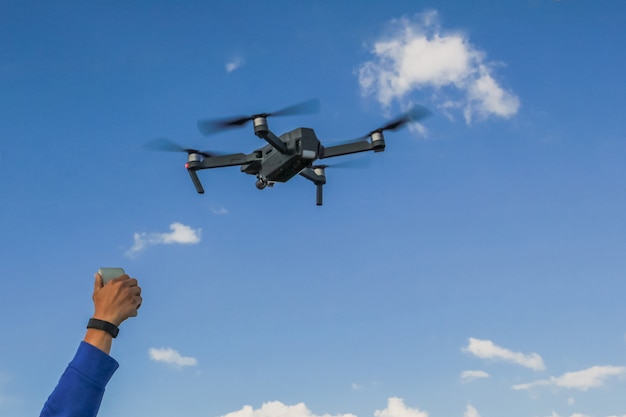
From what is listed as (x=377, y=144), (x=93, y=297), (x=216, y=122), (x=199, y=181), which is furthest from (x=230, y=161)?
(x=93, y=297)

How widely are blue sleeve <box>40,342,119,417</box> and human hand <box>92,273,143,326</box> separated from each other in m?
0.25

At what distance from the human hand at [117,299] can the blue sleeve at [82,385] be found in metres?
0.25

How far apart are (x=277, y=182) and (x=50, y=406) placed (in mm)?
23101

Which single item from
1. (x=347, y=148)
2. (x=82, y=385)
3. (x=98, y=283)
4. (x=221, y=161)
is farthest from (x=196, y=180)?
(x=82, y=385)

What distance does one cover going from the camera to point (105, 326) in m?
3.73

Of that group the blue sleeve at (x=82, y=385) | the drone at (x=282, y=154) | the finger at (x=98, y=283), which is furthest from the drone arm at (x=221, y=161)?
the blue sleeve at (x=82, y=385)

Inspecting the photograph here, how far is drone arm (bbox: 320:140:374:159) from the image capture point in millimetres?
27203

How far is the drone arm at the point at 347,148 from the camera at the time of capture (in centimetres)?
2720

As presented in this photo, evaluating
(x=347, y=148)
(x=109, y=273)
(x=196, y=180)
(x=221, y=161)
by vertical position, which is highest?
(x=347, y=148)

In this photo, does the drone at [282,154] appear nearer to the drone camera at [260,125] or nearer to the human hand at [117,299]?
the drone camera at [260,125]

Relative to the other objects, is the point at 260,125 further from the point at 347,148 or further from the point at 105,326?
the point at 105,326

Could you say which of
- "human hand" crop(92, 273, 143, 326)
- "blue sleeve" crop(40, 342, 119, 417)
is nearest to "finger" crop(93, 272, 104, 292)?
"human hand" crop(92, 273, 143, 326)

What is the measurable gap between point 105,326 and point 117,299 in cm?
19

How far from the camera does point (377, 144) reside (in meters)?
28.4
